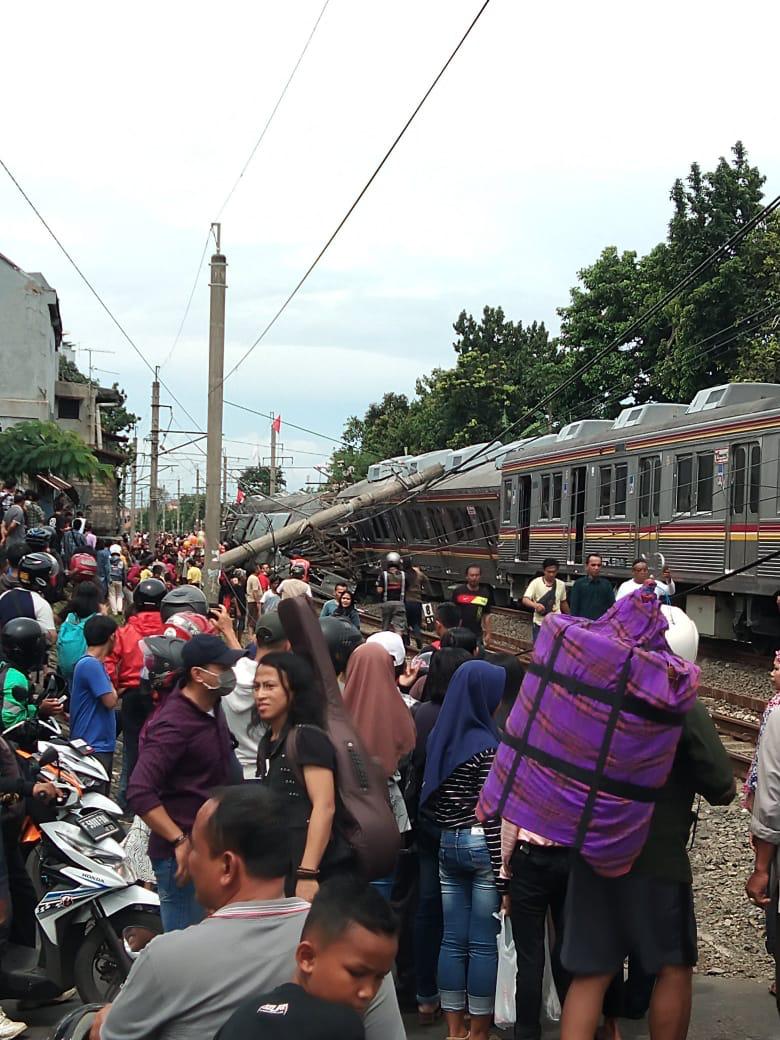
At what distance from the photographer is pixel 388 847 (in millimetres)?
4312

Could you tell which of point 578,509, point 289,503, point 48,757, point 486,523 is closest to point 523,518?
point 578,509

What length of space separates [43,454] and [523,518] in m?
9.68

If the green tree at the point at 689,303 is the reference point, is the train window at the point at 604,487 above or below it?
below

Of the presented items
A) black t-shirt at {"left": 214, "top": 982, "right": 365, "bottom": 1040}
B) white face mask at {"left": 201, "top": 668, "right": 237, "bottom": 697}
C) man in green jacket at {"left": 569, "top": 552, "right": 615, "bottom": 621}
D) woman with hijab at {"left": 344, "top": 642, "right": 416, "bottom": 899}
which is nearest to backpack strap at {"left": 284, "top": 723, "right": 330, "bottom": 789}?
white face mask at {"left": 201, "top": 668, "right": 237, "bottom": 697}

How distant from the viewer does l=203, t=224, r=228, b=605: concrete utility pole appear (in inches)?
687

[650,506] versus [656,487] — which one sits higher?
[656,487]

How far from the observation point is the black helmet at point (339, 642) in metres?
5.44

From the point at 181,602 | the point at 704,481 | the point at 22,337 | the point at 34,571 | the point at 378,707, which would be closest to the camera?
the point at 378,707

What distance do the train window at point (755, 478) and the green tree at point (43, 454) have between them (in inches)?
497

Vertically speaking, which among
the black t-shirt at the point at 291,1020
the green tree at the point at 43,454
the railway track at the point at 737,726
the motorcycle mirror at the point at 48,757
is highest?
the green tree at the point at 43,454

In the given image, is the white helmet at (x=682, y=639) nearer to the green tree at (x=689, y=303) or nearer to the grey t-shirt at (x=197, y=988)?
the grey t-shirt at (x=197, y=988)

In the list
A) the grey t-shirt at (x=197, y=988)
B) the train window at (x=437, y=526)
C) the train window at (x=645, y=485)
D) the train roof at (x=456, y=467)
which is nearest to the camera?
the grey t-shirt at (x=197, y=988)

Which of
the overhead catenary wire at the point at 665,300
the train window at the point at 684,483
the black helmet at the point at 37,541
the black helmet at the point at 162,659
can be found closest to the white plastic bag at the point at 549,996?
the black helmet at the point at 162,659

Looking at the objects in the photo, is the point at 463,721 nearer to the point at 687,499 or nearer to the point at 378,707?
the point at 378,707
